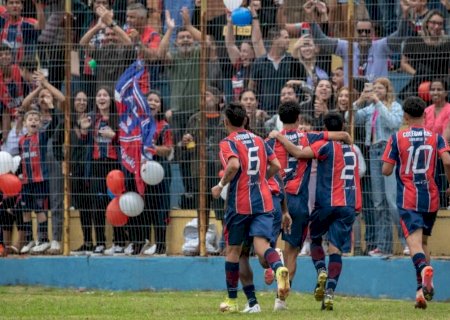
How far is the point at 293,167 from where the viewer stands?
14.5 meters

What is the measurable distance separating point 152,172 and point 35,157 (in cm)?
210

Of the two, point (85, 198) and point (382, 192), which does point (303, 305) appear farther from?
point (85, 198)

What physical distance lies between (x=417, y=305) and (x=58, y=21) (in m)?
7.80

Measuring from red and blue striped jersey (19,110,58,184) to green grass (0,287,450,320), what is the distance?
1.77m

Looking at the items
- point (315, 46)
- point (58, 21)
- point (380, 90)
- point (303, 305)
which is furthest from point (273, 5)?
point (303, 305)

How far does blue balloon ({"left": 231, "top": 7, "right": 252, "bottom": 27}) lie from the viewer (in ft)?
57.0

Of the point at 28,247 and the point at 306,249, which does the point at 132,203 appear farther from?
the point at 306,249

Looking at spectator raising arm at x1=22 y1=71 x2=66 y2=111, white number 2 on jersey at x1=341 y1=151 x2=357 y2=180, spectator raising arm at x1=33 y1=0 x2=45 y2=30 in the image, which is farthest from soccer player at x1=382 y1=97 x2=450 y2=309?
spectator raising arm at x1=33 y1=0 x2=45 y2=30

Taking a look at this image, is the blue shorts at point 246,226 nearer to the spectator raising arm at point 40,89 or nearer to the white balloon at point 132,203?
the white balloon at point 132,203

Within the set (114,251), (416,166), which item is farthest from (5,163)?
(416,166)

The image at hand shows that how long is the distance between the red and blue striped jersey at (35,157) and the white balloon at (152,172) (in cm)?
182

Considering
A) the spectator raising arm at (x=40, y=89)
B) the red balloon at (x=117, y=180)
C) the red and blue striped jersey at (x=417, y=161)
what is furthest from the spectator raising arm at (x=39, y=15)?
the red and blue striped jersey at (x=417, y=161)

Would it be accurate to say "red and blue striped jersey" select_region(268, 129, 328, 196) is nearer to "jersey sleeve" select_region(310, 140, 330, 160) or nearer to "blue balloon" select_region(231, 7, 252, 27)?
"jersey sleeve" select_region(310, 140, 330, 160)

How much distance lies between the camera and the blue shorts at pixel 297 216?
14.3 meters
